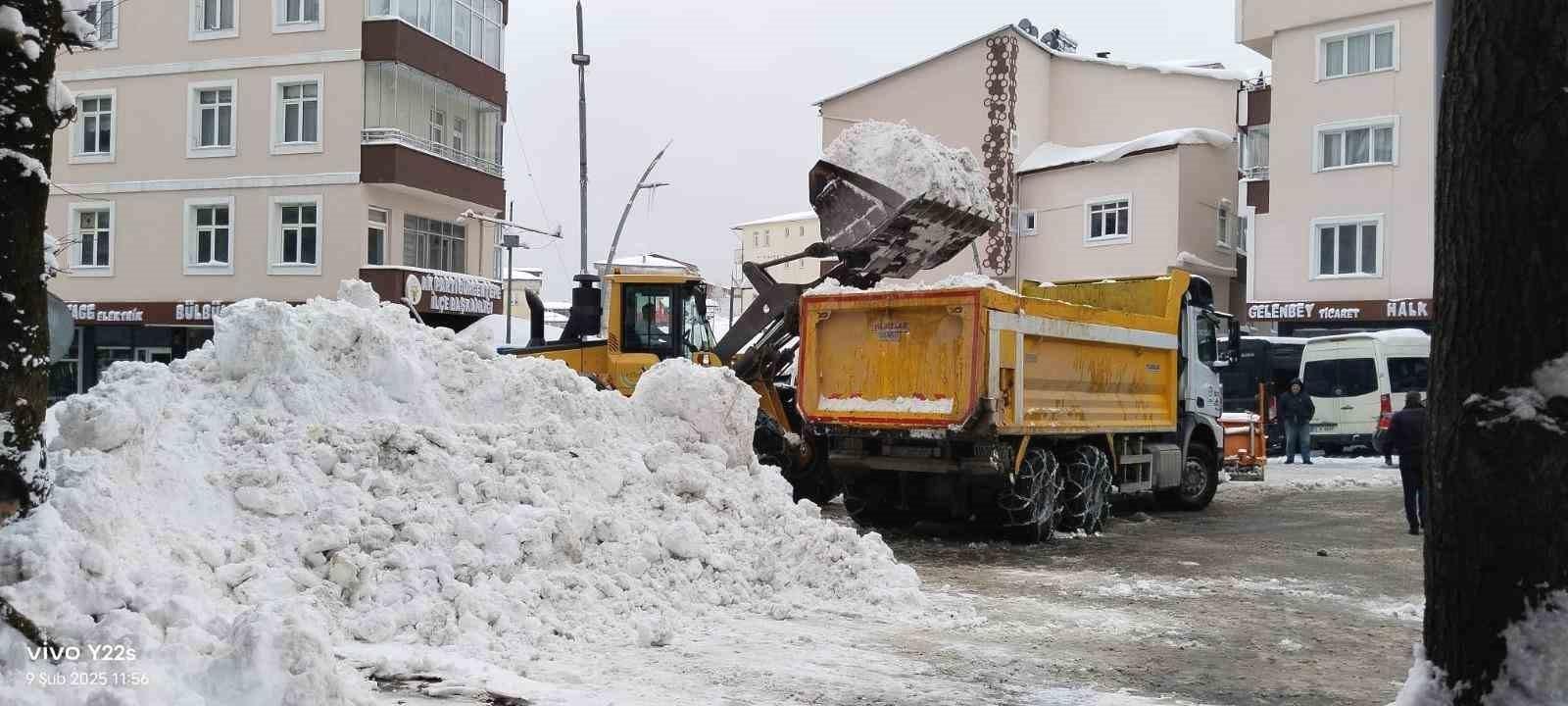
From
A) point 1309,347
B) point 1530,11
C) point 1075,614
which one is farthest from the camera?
point 1309,347

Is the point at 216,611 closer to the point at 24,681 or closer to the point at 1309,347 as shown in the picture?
the point at 24,681

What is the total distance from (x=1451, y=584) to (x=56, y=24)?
552cm

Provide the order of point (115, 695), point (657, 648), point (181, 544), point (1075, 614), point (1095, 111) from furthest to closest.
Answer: point (1095, 111)
point (1075, 614)
point (657, 648)
point (181, 544)
point (115, 695)

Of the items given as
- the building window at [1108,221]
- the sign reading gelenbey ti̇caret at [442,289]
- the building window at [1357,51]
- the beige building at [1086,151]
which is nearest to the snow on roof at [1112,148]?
the beige building at [1086,151]

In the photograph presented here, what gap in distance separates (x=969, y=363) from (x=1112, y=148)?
24851 millimetres

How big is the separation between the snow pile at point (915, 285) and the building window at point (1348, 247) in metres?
22.0

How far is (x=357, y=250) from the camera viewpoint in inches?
1138

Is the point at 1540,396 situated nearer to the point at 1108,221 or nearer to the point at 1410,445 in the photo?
the point at 1410,445

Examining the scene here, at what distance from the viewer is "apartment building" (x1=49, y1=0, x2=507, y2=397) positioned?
2912 centimetres

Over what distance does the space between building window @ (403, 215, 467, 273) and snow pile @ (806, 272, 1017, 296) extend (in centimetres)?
2044

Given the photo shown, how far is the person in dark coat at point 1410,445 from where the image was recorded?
12344mm

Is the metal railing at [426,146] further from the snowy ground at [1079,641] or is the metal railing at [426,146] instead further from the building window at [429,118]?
the snowy ground at [1079,641]

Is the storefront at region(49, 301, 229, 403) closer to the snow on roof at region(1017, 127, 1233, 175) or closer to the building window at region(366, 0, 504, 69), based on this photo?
the building window at region(366, 0, 504, 69)

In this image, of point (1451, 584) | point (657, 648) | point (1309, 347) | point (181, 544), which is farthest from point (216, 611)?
point (1309, 347)
